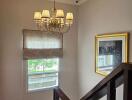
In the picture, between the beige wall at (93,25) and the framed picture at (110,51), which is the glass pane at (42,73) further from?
the framed picture at (110,51)

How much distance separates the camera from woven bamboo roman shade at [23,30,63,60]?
3923 mm

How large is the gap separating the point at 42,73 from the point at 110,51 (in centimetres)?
194

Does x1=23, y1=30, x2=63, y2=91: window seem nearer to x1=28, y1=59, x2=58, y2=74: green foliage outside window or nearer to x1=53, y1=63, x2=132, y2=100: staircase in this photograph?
x1=28, y1=59, x2=58, y2=74: green foliage outside window

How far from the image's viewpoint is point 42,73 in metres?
4.20

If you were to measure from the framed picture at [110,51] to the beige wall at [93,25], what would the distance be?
0.13 metres

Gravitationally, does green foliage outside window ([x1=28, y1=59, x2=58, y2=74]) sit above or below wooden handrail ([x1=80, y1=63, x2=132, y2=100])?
below

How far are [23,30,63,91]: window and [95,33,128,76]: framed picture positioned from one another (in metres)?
1.18

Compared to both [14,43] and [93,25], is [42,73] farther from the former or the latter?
[93,25]

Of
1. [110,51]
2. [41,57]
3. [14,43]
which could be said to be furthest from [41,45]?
[110,51]

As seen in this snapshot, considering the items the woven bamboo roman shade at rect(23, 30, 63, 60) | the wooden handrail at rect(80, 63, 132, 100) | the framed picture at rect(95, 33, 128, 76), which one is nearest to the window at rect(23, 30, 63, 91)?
the woven bamboo roman shade at rect(23, 30, 63, 60)

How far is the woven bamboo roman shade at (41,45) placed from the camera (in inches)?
154

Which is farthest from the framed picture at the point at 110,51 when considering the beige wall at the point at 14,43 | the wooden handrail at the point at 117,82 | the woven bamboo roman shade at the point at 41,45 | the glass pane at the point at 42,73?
the wooden handrail at the point at 117,82

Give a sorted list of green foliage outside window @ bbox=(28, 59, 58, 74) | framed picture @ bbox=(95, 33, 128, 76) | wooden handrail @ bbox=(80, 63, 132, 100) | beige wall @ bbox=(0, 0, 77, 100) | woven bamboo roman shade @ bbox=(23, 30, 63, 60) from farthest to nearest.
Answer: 1. green foliage outside window @ bbox=(28, 59, 58, 74)
2. woven bamboo roman shade @ bbox=(23, 30, 63, 60)
3. beige wall @ bbox=(0, 0, 77, 100)
4. framed picture @ bbox=(95, 33, 128, 76)
5. wooden handrail @ bbox=(80, 63, 132, 100)

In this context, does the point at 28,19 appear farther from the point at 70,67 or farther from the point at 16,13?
the point at 70,67
